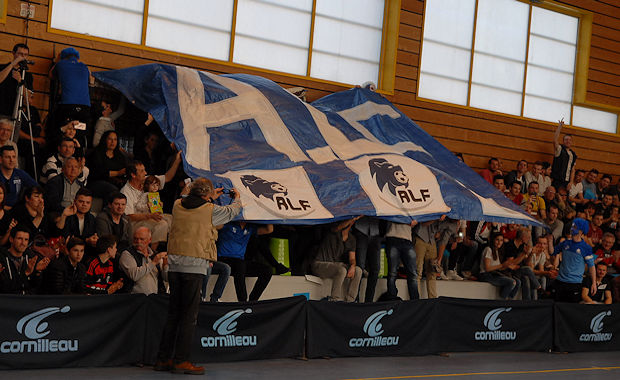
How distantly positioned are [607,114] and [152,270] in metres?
15.0

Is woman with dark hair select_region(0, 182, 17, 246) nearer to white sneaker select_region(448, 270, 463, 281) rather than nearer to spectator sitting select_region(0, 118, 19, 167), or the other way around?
spectator sitting select_region(0, 118, 19, 167)

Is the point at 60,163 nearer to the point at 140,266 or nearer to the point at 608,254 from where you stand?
the point at 140,266

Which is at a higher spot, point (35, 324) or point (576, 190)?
point (576, 190)

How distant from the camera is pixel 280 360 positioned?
9.59 metres

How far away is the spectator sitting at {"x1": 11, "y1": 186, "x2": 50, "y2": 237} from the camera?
9242 mm

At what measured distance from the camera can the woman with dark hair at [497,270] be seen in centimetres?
1431

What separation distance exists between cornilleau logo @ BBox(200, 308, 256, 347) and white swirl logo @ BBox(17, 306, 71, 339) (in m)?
1.80

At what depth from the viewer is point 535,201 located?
16.4 m

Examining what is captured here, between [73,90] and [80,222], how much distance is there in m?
2.81

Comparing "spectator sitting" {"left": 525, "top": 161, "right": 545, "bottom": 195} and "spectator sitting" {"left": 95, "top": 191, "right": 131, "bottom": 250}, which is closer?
"spectator sitting" {"left": 95, "top": 191, "right": 131, "bottom": 250}

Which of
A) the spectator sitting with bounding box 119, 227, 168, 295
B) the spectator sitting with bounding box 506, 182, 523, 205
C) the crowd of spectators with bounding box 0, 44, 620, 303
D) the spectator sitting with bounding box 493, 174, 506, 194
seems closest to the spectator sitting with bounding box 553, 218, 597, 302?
the crowd of spectators with bounding box 0, 44, 620, 303

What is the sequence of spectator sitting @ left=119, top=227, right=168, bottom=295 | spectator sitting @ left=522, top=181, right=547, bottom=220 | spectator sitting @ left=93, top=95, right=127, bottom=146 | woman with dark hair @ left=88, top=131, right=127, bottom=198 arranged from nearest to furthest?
spectator sitting @ left=119, top=227, right=168, bottom=295, woman with dark hair @ left=88, top=131, right=127, bottom=198, spectator sitting @ left=93, top=95, right=127, bottom=146, spectator sitting @ left=522, top=181, right=547, bottom=220

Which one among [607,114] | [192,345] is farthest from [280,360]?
[607,114]

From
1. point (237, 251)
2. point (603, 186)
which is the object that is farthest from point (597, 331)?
point (603, 186)
